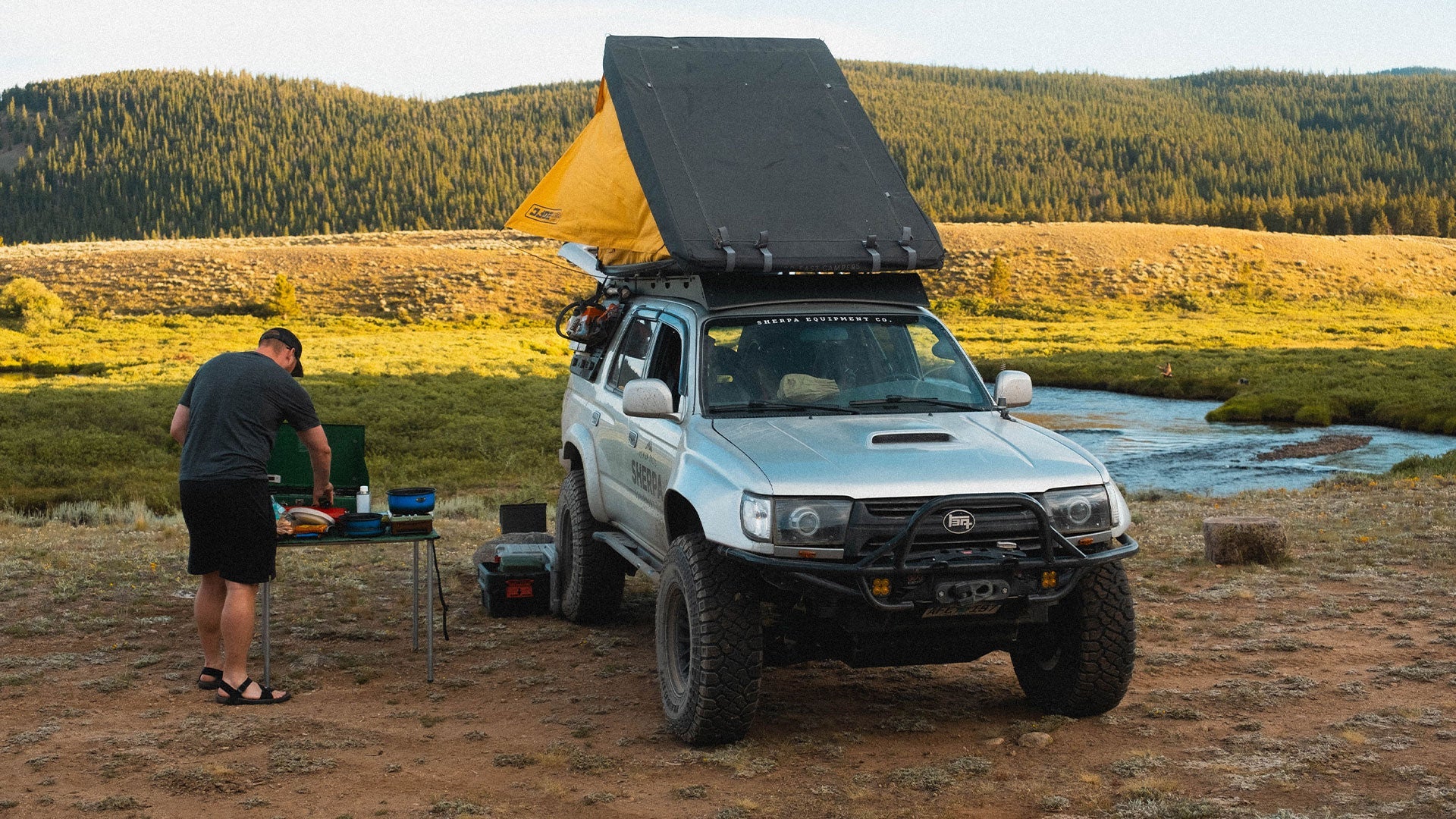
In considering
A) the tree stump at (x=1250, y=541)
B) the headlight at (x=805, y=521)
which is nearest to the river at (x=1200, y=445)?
the tree stump at (x=1250, y=541)

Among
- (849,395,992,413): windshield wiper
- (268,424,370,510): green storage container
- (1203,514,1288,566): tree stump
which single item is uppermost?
(849,395,992,413): windshield wiper

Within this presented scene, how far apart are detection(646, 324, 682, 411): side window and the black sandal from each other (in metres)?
2.87

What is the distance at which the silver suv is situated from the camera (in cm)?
602

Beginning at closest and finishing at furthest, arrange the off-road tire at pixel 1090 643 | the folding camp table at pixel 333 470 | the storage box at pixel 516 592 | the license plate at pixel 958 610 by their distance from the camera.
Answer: the license plate at pixel 958 610 < the off-road tire at pixel 1090 643 < the folding camp table at pixel 333 470 < the storage box at pixel 516 592

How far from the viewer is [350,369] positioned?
163ft

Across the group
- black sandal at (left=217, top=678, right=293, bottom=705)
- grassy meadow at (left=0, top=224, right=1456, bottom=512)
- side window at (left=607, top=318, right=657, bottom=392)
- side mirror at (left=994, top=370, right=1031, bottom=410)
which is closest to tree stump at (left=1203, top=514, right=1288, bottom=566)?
side mirror at (left=994, top=370, right=1031, bottom=410)

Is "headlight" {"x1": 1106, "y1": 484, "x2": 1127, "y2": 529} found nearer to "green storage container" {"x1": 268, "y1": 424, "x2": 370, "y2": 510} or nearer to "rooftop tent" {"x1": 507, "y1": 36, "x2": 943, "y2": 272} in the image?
"rooftop tent" {"x1": 507, "y1": 36, "x2": 943, "y2": 272}

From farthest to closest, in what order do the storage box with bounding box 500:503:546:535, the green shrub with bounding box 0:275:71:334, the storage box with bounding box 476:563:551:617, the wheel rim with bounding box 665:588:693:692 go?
1. the green shrub with bounding box 0:275:71:334
2. the storage box with bounding box 500:503:546:535
3. the storage box with bounding box 476:563:551:617
4. the wheel rim with bounding box 665:588:693:692

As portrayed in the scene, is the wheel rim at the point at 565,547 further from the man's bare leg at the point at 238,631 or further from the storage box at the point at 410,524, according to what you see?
the man's bare leg at the point at 238,631

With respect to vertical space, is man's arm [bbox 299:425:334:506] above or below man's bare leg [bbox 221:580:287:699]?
above

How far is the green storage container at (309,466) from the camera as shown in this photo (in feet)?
28.7

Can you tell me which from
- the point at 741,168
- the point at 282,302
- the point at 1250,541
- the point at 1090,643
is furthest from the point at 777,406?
the point at 282,302

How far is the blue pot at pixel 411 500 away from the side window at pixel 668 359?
1.57m

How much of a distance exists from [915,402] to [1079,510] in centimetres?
139
